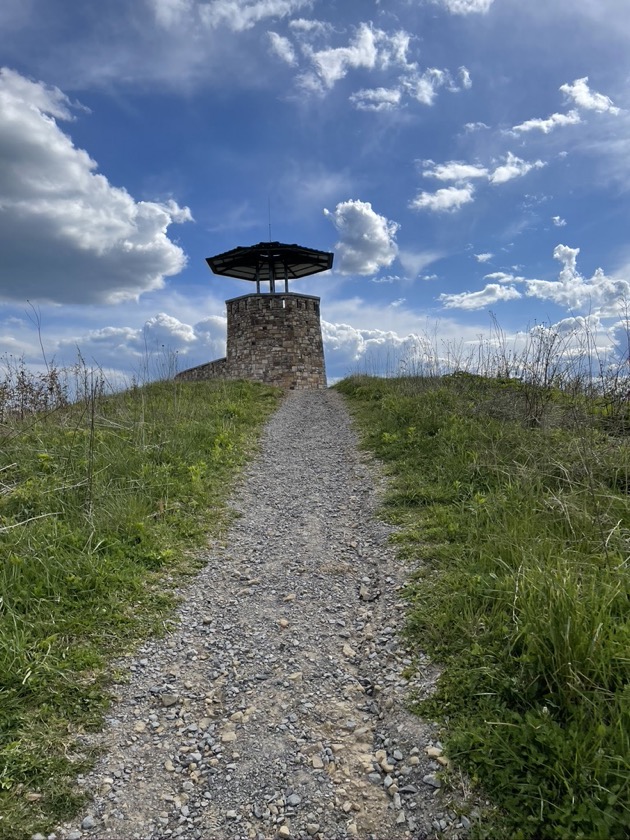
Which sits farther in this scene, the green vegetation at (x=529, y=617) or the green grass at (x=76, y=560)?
the green grass at (x=76, y=560)

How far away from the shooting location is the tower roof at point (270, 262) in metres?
23.2

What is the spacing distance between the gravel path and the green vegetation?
21cm

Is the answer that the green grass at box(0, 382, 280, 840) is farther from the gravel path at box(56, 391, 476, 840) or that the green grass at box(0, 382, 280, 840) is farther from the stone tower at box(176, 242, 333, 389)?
the stone tower at box(176, 242, 333, 389)

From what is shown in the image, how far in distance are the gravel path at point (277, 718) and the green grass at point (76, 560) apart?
0.19 m

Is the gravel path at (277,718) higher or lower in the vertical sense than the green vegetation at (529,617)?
lower

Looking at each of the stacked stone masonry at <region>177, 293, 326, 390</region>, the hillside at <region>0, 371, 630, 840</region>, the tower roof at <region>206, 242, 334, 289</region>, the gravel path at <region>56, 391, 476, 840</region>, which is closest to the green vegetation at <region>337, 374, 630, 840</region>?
the hillside at <region>0, 371, 630, 840</region>

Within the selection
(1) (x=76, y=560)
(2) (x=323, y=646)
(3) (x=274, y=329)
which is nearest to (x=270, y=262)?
(3) (x=274, y=329)

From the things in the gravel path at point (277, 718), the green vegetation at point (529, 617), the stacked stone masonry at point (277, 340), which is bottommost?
the gravel path at point (277, 718)

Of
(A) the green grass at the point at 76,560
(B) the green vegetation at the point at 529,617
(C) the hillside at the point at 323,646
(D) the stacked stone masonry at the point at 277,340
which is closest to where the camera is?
(B) the green vegetation at the point at 529,617

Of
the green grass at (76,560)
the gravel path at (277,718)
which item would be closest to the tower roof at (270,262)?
the green grass at (76,560)

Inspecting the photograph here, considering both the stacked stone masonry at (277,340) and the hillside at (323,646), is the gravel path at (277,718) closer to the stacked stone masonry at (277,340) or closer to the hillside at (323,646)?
the hillside at (323,646)

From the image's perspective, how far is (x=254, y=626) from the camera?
3646 millimetres

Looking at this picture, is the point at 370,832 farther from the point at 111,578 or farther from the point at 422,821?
the point at 111,578

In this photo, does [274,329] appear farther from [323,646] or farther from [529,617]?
[529,617]
